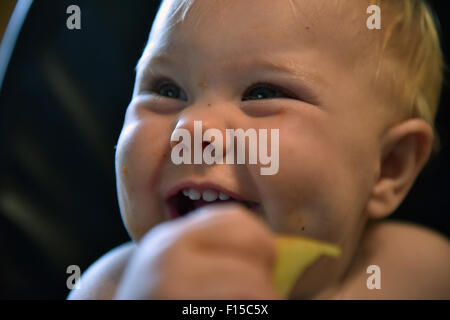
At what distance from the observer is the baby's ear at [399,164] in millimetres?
614

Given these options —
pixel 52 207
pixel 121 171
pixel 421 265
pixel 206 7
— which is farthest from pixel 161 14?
pixel 421 265

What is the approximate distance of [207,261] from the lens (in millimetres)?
320

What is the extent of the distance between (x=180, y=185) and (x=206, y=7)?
18 cm

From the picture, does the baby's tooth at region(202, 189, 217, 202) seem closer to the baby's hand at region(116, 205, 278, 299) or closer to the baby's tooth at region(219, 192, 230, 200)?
the baby's tooth at region(219, 192, 230, 200)

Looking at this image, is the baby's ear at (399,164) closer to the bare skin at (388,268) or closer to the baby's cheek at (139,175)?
the bare skin at (388,268)

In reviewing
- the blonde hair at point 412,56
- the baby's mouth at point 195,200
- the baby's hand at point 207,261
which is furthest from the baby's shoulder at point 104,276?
the blonde hair at point 412,56

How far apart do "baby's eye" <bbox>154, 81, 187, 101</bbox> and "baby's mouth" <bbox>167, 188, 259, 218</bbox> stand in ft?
0.34

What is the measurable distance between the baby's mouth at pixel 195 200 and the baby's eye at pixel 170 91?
0.34 ft

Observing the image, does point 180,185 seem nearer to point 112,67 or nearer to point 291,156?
point 291,156

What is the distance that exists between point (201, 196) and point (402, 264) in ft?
1.00

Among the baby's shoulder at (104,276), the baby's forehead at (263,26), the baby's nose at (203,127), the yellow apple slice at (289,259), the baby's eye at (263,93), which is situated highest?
the baby's forehead at (263,26)

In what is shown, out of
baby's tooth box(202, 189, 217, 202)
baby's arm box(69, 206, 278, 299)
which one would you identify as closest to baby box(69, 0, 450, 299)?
baby's tooth box(202, 189, 217, 202)

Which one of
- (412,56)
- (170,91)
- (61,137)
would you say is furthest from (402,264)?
(61,137)
